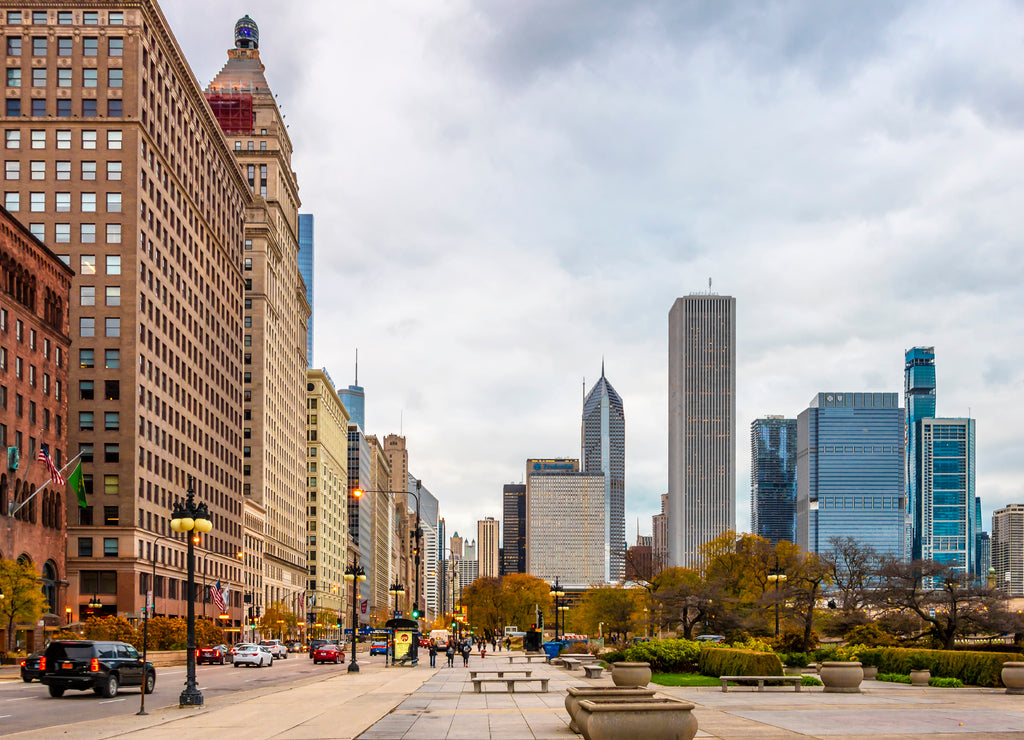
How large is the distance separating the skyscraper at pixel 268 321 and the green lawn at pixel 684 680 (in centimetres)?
11854

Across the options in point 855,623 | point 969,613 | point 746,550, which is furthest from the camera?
point 746,550

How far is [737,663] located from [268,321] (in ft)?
446

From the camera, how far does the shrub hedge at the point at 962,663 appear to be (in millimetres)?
37969

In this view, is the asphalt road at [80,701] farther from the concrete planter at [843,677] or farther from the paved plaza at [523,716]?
the concrete planter at [843,677]

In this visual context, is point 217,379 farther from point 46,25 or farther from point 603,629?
point 603,629

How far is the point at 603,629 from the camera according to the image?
17362 centimetres

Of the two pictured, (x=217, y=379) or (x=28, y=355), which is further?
(x=217, y=379)

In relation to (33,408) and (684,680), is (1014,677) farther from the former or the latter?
(33,408)

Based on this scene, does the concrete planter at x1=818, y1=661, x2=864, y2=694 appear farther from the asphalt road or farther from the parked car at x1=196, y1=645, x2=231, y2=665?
the parked car at x1=196, y1=645, x2=231, y2=665

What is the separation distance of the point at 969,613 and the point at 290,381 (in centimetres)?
14712

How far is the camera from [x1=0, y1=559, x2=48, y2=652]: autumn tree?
69.6 metres

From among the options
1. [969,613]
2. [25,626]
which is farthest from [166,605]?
[969,613]

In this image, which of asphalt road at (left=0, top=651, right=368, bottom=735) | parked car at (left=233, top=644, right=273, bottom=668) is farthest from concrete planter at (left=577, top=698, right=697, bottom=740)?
parked car at (left=233, top=644, right=273, bottom=668)

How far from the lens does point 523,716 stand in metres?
28.2
